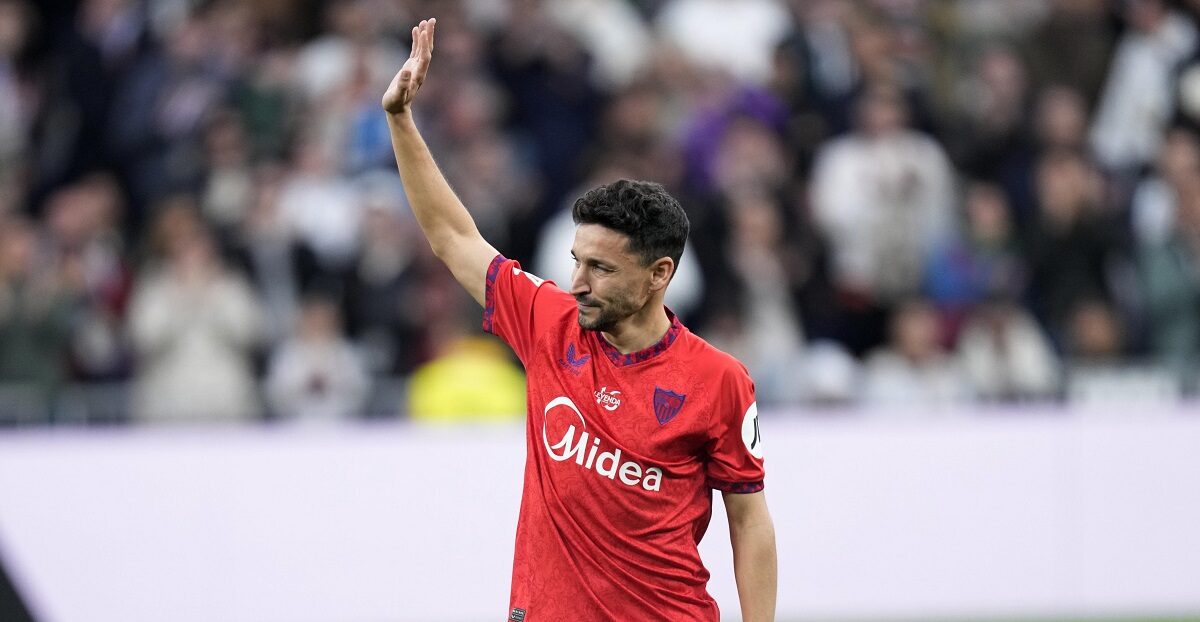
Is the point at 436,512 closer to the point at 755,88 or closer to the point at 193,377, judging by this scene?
the point at 193,377

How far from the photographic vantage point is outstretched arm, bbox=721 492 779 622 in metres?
5.14

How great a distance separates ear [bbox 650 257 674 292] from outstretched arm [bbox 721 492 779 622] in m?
0.64

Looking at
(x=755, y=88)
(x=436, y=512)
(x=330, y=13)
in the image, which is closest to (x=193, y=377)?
(x=436, y=512)

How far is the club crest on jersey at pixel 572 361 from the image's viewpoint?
5191 millimetres

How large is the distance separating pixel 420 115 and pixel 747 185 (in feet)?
8.05

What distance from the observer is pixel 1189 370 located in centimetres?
1156

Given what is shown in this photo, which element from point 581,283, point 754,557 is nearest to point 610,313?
point 581,283

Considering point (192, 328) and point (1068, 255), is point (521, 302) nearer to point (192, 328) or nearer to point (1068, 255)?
point (192, 328)

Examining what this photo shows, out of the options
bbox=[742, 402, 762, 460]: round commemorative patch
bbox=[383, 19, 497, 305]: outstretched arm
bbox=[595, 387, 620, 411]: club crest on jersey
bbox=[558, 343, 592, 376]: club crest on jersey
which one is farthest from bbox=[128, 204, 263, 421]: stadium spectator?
bbox=[742, 402, 762, 460]: round commemorative patch

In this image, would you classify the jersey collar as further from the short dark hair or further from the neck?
the short dark hair

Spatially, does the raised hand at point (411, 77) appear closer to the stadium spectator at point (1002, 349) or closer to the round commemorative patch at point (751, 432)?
the round commemorative patch at point (751, 432)

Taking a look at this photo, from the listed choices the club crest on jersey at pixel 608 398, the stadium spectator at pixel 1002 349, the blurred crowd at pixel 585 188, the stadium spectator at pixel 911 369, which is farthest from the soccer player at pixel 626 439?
the stadium spectator at pixel 1002 349

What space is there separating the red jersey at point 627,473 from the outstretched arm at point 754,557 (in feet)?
0.19

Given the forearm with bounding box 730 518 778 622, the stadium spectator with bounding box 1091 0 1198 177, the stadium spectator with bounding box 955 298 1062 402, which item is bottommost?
the forearm with bounding box 730 518 778 622
